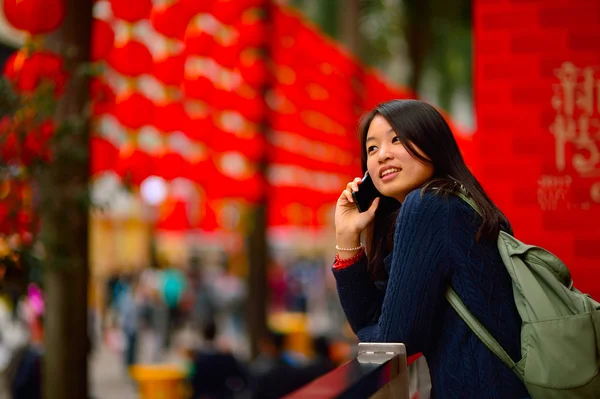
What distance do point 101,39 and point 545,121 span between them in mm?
3335

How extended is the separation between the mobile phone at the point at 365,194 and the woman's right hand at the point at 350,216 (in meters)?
0.01

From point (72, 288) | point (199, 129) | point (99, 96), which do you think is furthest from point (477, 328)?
point (199, 129)

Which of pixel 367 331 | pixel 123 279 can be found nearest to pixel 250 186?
pixel 367 331

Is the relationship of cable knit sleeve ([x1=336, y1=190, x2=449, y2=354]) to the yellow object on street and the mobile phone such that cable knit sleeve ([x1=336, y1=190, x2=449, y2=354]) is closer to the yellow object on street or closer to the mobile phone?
the mobile phone

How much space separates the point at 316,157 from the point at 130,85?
8111 millimetres

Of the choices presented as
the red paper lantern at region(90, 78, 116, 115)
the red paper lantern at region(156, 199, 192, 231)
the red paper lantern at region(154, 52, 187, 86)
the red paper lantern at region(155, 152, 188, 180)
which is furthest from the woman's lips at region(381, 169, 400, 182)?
the red paper lantern at region(156, 199, 192, 231)

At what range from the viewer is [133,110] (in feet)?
24.0

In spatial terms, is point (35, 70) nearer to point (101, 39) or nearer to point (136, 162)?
point (101, 39)

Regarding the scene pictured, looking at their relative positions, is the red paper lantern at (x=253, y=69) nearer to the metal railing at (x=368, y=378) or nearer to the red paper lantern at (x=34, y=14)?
the red paper lantern at (x=34, y=14)

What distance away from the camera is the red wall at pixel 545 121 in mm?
5570

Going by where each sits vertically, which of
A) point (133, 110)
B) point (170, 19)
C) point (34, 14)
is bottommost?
point (133, 110)

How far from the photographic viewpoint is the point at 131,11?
613cm

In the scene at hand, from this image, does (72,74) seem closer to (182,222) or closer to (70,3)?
(70,3)

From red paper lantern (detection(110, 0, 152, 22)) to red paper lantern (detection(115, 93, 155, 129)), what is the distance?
3.95 ft
